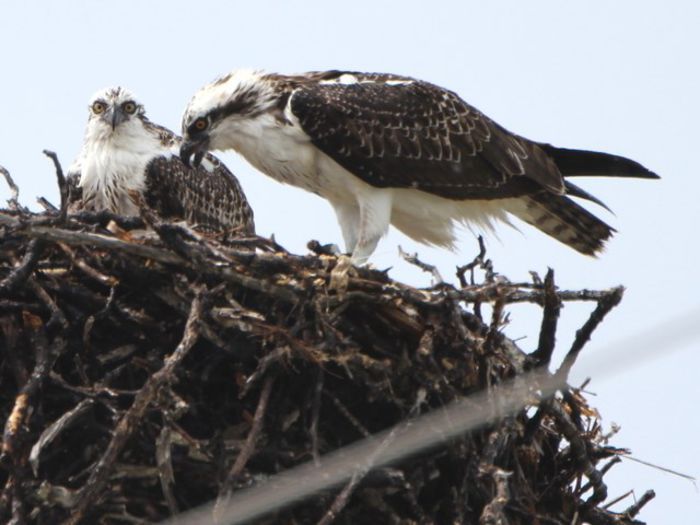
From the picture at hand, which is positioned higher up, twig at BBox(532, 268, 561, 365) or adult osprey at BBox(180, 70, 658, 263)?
adult osprey at BBox(180, 70, 658, 263)

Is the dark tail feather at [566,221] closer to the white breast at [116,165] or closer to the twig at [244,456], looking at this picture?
the white breast at [116,165]

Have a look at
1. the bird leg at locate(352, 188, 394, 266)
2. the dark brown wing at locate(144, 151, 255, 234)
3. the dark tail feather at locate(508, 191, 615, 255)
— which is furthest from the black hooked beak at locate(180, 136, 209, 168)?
the dark tail feather at locate(508, 191, 615, 255)

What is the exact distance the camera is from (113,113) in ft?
27.6

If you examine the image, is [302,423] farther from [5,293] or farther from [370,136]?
[370,136]

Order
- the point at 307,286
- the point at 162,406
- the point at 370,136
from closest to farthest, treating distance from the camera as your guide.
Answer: the point at 162,406
the point at 307,286
the point at 370,136

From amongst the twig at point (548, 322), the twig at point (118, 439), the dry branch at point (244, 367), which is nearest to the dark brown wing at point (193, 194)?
the dry branch at point (244, 367)

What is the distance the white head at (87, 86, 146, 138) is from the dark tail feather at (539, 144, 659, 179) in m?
2.25

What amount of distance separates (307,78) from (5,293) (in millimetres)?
2573

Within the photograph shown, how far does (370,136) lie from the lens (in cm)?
801

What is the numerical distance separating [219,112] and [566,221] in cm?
199

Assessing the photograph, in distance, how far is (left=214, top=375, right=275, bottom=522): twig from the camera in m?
5.73

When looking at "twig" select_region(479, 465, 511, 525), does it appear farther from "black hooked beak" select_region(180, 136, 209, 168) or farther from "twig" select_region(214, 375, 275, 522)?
"black hooked beak" select_region(180, 136, 209, 168)

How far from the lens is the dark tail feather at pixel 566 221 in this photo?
27.8ft

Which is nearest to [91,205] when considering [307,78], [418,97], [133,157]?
[133,157]
